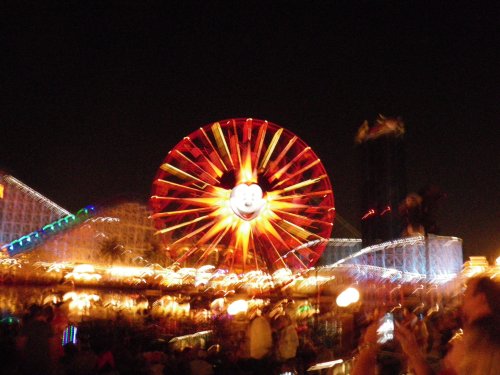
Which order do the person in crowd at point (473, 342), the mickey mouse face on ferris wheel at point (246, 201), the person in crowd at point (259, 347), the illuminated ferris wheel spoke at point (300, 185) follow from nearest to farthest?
the person in crowd at point (473, 342)
the person in crowd at point (259, 347)
the mickey mouse face on ferris wheel at point (246, 201)
the illuminated ferris wheel spoke at point (300, 185)

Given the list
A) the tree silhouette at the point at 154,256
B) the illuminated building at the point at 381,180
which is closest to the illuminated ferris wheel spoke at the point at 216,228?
the tree silhouette at the point at 154,256

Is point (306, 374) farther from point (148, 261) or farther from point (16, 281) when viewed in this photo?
→ point (148, 261)

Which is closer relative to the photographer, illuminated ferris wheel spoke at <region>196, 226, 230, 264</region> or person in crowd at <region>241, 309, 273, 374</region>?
person in crowd at <region>241, 309, 273, 374</region>

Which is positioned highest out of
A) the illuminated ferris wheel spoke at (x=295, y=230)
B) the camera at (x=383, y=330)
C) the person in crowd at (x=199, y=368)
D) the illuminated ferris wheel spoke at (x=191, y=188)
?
the illuminated ferris wheel spoke at (x=191, y=188)

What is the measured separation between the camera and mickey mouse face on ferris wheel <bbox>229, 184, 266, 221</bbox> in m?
22.1

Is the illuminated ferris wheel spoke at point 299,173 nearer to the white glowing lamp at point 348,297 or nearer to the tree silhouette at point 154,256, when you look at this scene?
the white glowing lamp at point 348,297

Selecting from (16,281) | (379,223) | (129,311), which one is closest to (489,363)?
(16,281)

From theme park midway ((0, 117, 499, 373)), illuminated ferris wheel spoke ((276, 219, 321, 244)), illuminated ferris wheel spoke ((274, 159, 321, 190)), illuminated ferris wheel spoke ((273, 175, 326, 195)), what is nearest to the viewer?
theme park midway ((0, 117, 499, 373))

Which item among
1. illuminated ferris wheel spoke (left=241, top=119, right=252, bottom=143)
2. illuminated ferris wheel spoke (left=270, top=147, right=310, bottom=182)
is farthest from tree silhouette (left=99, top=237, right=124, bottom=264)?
illuminated ferris wheel spoke (left=270, top=147, right=310, bottom=182)

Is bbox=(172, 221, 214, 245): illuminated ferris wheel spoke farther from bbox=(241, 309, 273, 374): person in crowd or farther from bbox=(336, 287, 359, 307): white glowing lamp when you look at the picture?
bbox=(336, 287, 359, 307): white glowing lamp

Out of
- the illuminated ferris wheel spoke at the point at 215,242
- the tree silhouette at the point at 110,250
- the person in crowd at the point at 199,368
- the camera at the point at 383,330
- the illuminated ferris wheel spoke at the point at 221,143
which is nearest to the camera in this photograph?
the camera at the point at 383,330

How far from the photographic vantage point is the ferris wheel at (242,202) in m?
22.6

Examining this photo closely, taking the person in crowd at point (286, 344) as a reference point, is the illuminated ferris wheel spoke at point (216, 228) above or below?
above

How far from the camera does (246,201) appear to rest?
72.5ft
